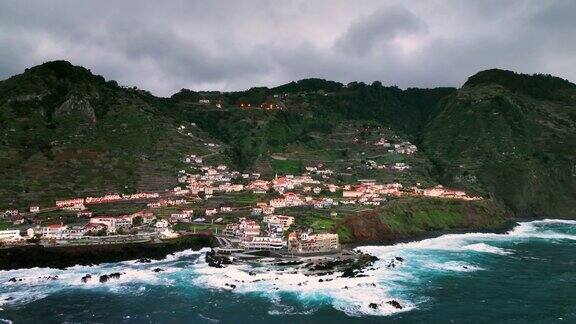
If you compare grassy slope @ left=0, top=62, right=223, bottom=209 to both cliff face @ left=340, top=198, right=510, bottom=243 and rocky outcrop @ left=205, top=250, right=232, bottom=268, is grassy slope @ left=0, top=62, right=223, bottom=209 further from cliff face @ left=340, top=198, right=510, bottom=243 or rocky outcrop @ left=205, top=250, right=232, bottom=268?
cliff face @ left=340, top=198, right=510, bottom=243

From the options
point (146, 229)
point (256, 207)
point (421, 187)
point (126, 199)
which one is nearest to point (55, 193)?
point (126, 199)

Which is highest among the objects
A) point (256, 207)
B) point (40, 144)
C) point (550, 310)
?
point (40, 144)

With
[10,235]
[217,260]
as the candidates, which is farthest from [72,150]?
[217,260]

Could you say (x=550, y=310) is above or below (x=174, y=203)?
below

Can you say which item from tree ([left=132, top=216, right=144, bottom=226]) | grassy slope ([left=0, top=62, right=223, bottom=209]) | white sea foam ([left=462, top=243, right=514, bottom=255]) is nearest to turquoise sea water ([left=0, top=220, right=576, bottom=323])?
white sea foam ([left=462, top=243, right=514, bottom=255])

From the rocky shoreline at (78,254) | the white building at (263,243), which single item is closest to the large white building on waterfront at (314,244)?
the white building at (263,243)

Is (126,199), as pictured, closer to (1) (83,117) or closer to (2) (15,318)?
(1) (83,117)
